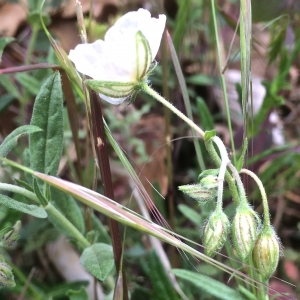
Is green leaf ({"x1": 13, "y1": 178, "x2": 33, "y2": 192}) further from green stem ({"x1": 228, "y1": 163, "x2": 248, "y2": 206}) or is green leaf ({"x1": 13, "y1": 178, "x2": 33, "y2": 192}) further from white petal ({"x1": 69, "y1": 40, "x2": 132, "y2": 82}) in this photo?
green stem ({"x1": 228, "y1": 163, "x2": 248, "y2": 206})

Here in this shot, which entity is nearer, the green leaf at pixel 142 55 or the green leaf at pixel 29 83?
the green leaf at pixel 142 55

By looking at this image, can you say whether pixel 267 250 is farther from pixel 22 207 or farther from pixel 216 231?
pixel 22 207

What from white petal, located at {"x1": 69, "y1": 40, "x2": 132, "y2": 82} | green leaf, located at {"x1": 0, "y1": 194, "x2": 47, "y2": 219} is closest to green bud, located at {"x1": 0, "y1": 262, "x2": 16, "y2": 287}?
green leaf, located at {"x1": 0, "y1": 194, "x2": 47, "y2": 219}

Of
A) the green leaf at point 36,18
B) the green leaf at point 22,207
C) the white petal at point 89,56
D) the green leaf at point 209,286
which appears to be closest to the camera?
the white petal at point 89,56

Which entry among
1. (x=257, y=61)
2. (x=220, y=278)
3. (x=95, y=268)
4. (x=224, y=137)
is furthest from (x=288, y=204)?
(x=95, y=268)

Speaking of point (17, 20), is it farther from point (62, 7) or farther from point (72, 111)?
point (72, 111)

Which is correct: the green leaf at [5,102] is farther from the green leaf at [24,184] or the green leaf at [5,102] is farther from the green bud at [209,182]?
the green bud at [209,182]

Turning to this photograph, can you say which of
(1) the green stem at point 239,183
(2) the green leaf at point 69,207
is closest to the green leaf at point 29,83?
(2) the green leaf at point 69,207
